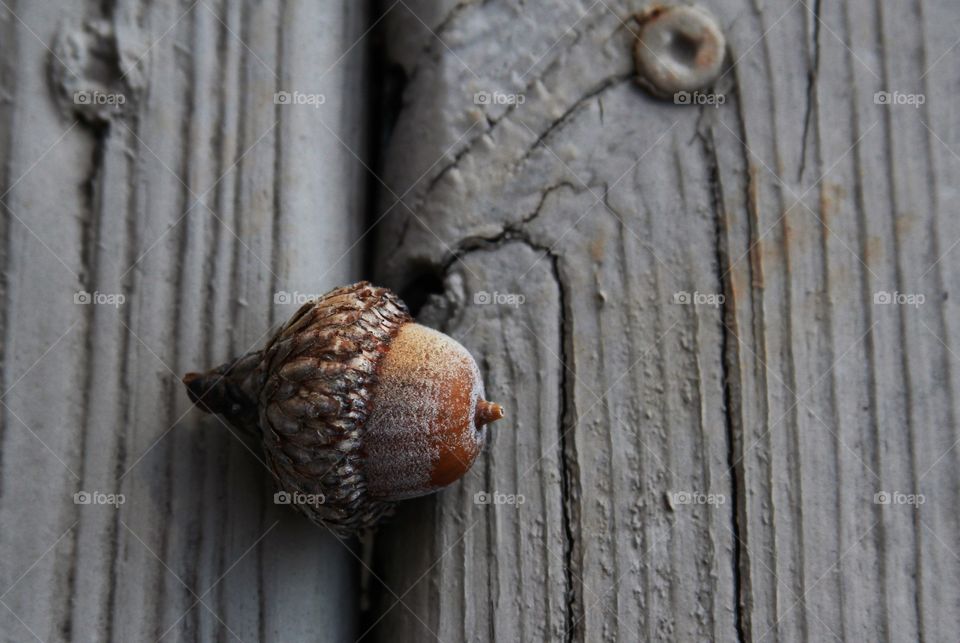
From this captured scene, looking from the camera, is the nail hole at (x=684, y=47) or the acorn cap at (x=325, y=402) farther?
the nail hole at (x=684, y=47)

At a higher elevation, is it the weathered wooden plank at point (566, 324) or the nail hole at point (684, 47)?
the nail hole at point (684, 47)

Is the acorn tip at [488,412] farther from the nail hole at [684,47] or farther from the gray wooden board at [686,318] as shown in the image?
the nail hole at [684,47]

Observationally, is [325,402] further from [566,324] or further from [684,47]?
[684,47]

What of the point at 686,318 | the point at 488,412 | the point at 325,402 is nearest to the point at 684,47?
the point at 686,318

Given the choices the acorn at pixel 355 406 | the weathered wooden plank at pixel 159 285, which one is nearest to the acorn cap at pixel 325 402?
the acorn at pixel 355 406

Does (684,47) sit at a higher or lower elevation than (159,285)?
higher

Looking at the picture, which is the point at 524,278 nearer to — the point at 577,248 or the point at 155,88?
the point at 577,248

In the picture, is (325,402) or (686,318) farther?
(686,318)

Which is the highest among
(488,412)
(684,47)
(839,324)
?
(684,47)
